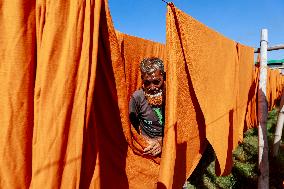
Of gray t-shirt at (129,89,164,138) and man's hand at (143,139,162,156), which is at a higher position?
gray t-shirt at (129,89,164,138)

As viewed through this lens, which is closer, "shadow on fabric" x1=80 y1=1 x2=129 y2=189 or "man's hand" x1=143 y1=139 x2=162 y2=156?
"shadow on fabric" x1=80 y1=1 x2=129 y2=189

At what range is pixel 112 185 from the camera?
208cm

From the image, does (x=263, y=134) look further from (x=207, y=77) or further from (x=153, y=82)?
(x=153, y=82)

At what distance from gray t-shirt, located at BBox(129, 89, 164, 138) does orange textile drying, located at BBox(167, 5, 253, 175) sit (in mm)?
329

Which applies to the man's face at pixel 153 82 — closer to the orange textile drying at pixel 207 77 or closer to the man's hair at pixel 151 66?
the man's hair at pixel 151 66

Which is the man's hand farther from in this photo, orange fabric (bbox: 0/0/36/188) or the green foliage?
the green foliage

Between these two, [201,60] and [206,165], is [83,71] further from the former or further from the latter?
[206,165]

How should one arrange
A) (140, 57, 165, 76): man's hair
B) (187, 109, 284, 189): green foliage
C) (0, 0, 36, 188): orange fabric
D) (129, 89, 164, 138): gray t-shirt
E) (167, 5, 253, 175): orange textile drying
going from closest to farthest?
(0, 0, 36, 188): orange fabric < (167, 5, 253, 175): orange textile drying < (140, 57, 165, 76): man's hair < (129, 89, 164, 138): gray t-shirt < (187, 109, 284, 189): green foliage

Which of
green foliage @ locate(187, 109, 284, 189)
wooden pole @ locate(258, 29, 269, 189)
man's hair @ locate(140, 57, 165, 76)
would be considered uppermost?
man's hair @ locate(140, 57, 165, 76)

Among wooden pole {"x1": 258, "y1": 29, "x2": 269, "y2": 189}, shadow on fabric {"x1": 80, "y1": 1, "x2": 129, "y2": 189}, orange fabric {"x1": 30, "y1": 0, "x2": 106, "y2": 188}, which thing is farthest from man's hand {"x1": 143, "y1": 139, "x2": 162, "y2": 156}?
wooden pole {"x1": 258, "y1": 29, "x2": 269, "y2": 189}

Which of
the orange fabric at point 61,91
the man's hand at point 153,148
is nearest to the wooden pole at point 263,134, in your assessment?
the man's hand at point 153,148

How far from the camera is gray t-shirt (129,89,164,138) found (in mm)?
2637

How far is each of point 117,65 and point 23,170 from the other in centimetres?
77

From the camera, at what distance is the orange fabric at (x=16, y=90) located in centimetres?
135
